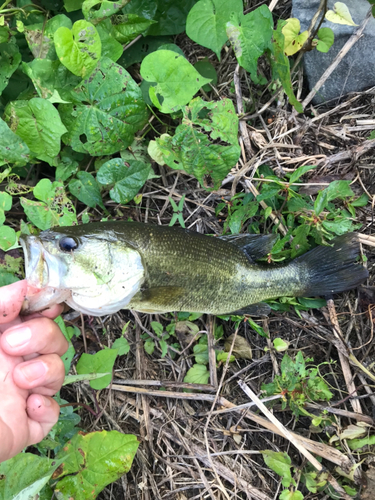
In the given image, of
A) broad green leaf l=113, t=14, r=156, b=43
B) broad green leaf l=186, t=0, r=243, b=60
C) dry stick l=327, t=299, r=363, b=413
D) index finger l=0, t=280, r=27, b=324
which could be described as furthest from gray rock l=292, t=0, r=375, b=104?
index finger l=0, t=280, r=27, b=324

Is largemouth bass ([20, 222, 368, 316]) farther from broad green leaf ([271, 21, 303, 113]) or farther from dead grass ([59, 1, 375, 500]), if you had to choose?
broad green leaf ([271, 21, 303, 113])

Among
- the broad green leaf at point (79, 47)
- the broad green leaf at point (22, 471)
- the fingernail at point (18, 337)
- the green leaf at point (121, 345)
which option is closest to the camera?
the fingernail at point (18, 337)

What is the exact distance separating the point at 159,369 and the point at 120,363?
36cm

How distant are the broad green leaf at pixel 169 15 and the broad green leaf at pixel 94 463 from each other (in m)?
3.31

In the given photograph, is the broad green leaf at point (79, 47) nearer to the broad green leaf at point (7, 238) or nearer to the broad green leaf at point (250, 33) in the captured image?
the broad green leaf at point (250, 33)

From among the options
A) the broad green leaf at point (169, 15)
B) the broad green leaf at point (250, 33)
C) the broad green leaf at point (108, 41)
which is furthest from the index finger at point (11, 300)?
the broad green leaf at point (169, 15)

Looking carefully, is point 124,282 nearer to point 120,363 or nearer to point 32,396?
point 32,396

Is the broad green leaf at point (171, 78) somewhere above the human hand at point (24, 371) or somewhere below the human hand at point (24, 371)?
above

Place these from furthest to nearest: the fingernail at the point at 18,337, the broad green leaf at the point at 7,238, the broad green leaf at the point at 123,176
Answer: the broad green leaf at the point at 123,176 < the broad green leaf at the point at 7,238 < the fingernail at the point at 18,337

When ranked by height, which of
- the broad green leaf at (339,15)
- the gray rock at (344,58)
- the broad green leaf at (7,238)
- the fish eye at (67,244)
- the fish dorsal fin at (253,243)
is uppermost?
the broad green leaf at (339,15)

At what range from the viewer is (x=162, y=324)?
10.8ft

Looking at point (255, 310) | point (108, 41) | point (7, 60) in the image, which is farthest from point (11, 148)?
point (255, 310)

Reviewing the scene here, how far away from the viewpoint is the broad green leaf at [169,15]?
3062 mm

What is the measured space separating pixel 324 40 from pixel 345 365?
257 cm
